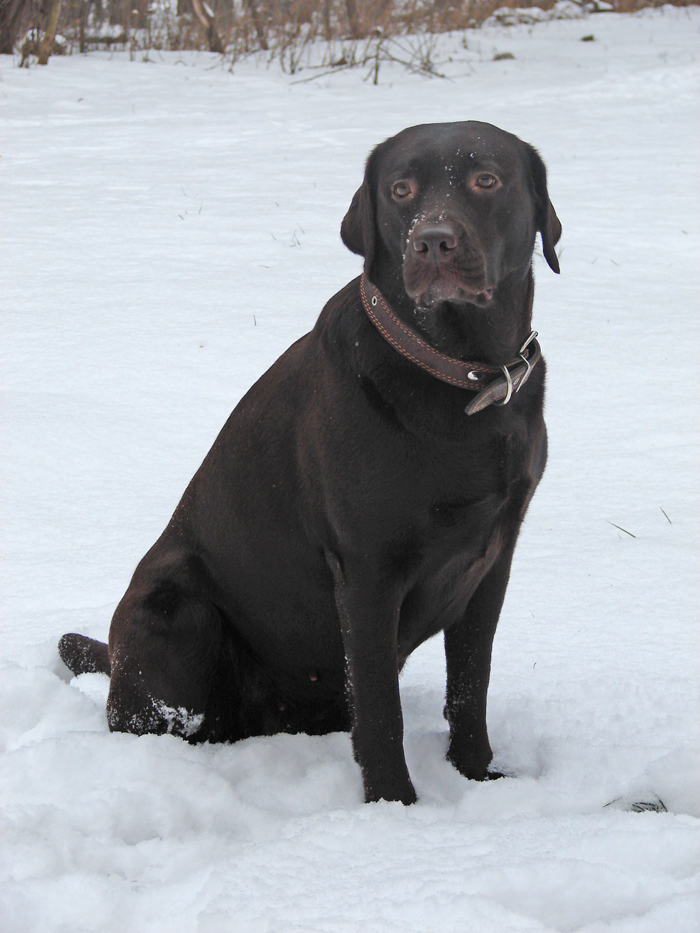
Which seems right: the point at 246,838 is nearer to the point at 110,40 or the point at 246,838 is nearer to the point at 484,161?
the point at 484,161

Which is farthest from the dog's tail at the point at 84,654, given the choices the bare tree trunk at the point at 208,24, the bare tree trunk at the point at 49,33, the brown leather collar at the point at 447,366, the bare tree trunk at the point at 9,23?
the bare tree trunk at the point at 208,24

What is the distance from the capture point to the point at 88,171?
7.59 metres

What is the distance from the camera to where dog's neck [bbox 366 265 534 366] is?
190 centimetres

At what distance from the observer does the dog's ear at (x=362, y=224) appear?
6.46 ft

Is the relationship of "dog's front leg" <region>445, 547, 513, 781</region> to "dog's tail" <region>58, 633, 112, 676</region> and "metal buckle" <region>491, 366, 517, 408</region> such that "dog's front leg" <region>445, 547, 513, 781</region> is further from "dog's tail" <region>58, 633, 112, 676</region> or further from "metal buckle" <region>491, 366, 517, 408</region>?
"dog's tail" <region>58, 633, 112, 676</region>

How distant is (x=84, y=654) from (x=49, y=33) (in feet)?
30.2

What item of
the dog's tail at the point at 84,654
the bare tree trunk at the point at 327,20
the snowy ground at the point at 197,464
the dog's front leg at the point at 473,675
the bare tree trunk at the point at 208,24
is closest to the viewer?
the snowy ground at the point at 197,464

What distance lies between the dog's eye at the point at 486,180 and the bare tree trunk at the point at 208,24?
34.2 ft

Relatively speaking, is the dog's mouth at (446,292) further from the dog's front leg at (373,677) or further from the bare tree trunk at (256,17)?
the bare tree trunk at (256,17)

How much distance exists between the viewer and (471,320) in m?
1.93

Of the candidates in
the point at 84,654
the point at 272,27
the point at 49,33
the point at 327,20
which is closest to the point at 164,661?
the point at 84,654

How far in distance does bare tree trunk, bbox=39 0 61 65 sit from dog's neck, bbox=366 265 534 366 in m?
9.08

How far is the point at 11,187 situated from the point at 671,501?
19.0 feet

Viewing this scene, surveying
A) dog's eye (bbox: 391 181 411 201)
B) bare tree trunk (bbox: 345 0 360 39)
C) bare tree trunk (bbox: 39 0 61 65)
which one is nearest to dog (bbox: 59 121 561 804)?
dog's eye (bbox: 391 181 411 201)
